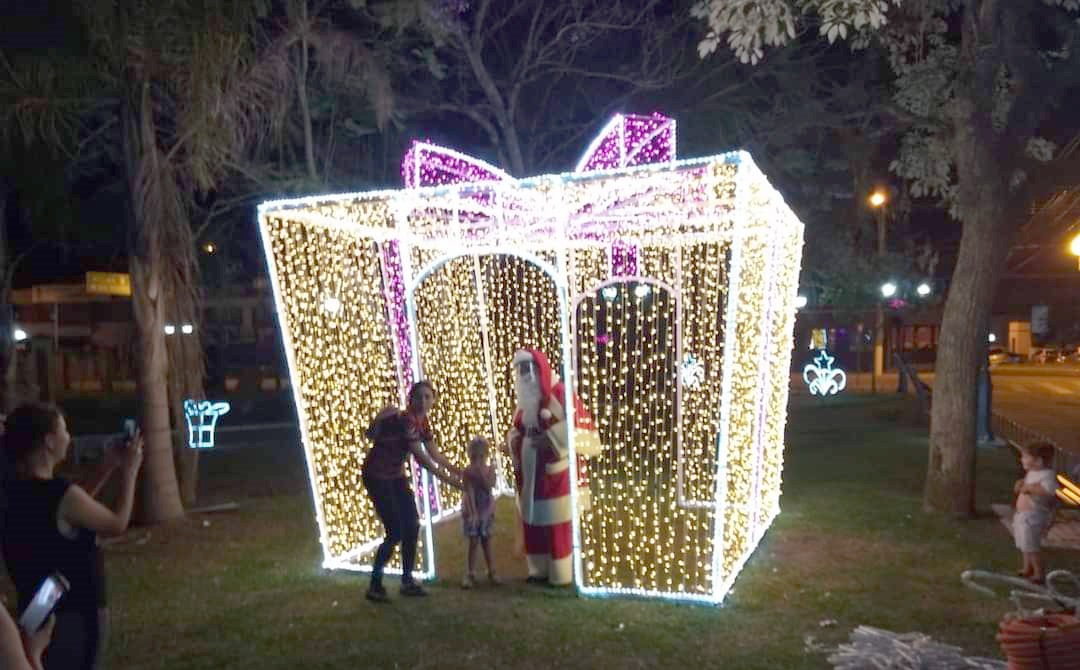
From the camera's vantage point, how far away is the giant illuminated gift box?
643 centimetres

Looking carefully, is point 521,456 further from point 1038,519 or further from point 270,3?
point 270,3

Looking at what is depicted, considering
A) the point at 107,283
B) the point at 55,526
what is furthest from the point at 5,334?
the point at 55,526

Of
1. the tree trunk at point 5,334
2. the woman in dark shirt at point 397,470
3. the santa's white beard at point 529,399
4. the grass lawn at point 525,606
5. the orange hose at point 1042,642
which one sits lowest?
the grass lawn at point 525,606

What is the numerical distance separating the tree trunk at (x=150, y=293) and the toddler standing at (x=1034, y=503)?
753cm

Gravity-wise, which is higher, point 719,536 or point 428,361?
point 428,361

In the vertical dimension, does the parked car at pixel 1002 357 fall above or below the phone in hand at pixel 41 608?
below

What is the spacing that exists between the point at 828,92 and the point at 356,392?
357 inches

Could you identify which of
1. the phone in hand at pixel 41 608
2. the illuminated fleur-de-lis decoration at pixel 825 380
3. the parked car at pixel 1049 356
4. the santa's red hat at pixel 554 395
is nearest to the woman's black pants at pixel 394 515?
the santa's red hat at pixel 554 395

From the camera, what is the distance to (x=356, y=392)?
27.5 feet

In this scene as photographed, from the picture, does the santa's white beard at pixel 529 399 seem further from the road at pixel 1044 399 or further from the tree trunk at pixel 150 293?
the road at pixel 1044 399

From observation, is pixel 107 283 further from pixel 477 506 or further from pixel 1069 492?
pixel 1069 492

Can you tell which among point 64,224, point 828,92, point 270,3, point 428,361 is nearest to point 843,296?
point 828,92

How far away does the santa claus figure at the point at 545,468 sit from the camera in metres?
6.65

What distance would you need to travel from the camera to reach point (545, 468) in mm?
6715
